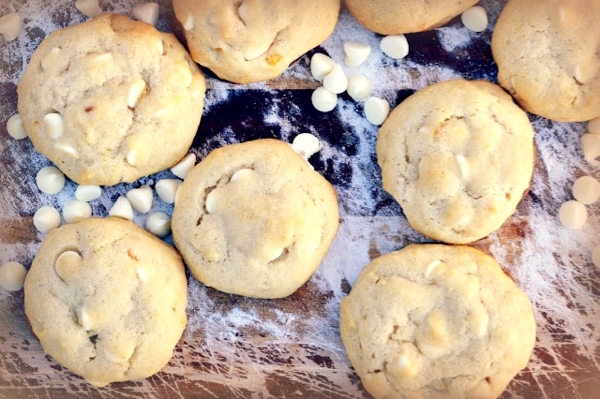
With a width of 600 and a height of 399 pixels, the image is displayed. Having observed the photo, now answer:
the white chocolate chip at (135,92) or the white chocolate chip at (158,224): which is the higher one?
the white chocolate chip at (135,92)

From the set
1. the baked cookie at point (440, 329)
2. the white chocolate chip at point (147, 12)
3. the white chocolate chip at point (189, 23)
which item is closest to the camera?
the baked cookie at point (440, 329)

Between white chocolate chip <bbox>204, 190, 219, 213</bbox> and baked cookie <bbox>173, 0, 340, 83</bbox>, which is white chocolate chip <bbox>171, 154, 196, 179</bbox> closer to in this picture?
white chocolate chip <bbox>204, 190, 219, 213</bbox>

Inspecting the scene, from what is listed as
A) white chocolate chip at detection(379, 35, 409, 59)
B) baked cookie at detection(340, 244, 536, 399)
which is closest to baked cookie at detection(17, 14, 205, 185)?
white chocolate chip at detection(379, 35, 409, 59)

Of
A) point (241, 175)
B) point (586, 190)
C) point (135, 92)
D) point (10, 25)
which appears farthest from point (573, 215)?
point (10, 25)

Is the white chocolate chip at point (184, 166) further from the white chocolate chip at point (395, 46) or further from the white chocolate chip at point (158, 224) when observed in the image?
the white chocolate chip at point (395, 46)

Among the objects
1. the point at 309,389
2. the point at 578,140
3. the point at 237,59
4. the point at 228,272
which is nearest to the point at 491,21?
the point at 578,140

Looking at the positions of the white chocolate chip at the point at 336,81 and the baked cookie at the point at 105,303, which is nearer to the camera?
the baked cookie at the point at 105,303

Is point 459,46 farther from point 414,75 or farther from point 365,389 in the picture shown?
point 365,389

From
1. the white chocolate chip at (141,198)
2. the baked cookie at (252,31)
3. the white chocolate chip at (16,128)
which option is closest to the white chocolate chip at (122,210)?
the white chocolate chip at (141,198)
